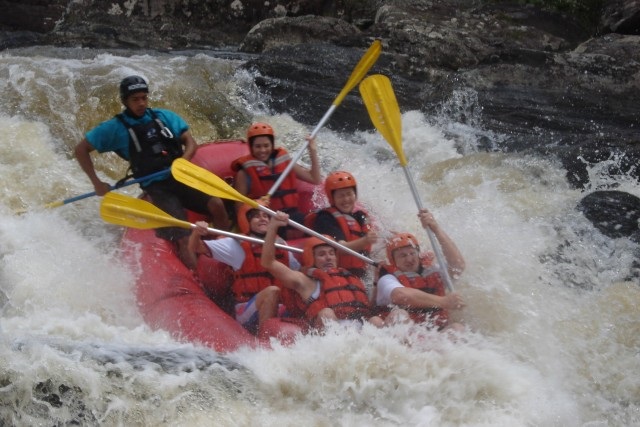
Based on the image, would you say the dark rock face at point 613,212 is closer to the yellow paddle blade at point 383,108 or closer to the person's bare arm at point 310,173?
the yellow paddle blade at point 383,108

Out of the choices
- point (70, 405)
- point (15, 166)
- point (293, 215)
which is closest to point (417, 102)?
point (293, 215)

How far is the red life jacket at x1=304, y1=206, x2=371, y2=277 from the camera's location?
3.83 metres

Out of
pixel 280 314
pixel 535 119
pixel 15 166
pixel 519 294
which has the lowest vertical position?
pixel 15 166

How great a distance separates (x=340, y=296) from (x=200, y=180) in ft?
3.09

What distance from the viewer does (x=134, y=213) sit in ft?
12.4

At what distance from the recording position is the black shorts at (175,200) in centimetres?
401

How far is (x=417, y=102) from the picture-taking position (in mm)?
6676

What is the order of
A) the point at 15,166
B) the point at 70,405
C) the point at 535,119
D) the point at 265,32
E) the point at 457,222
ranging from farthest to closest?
the point at 265,32 < the point at 535,119 < the point at 15,166 < the point at 457,222 < the point at 70,405

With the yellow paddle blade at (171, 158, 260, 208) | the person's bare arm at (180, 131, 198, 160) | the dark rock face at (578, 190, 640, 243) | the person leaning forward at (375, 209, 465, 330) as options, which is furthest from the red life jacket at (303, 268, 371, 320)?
the dark rock face at (578, 190, 640, 243)

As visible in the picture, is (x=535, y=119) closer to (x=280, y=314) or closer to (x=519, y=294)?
(x=519, y=294)

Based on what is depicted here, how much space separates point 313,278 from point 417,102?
3.52 meters

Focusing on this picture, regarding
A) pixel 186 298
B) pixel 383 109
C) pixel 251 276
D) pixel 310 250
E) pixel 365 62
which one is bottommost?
pixel 186 298

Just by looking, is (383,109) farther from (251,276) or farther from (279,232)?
(251,276)

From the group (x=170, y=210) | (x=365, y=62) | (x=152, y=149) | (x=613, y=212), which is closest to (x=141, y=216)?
(x=170, y=210)
